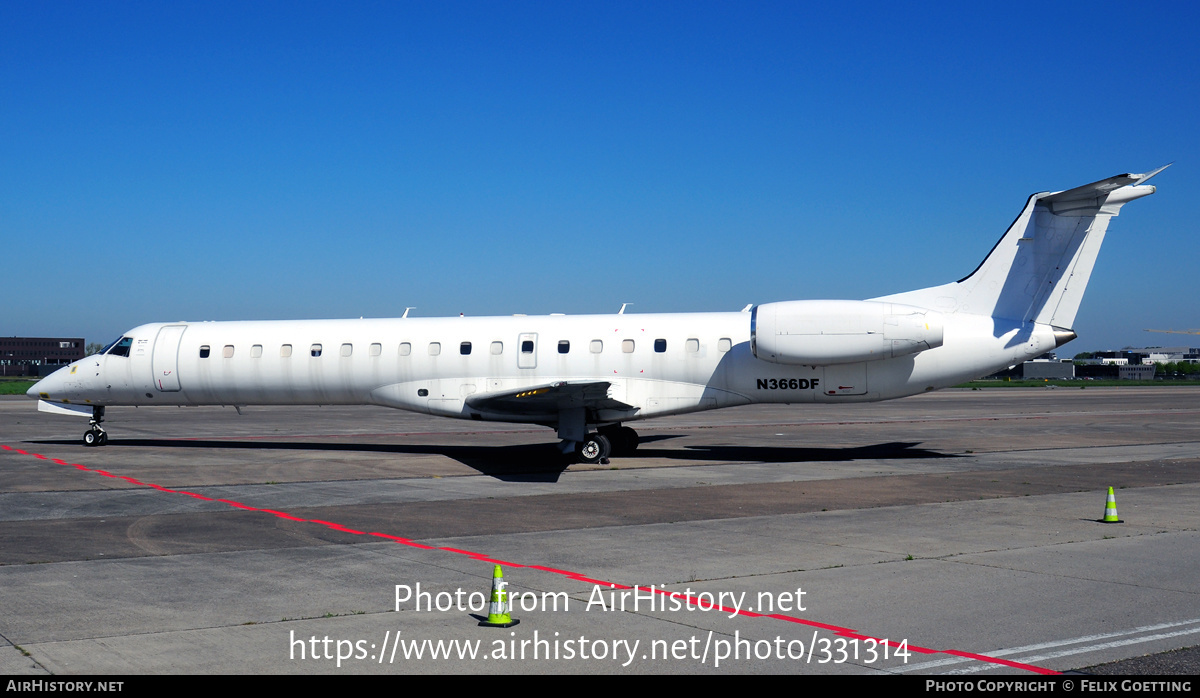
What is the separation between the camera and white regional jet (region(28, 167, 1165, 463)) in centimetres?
1916

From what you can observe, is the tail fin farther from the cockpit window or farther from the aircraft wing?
the cockpit window

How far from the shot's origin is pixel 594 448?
20281 mm

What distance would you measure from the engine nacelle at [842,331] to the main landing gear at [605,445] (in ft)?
12.8

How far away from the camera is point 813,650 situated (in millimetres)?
6684

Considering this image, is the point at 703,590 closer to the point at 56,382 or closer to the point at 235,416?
the point at 56,382

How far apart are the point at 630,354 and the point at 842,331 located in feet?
14.8

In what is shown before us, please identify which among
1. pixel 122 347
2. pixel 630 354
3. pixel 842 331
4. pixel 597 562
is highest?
pixel 842 331

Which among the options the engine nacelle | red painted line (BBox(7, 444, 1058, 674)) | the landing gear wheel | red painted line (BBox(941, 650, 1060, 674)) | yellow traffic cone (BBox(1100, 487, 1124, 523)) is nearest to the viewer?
red painted line (BBox(941, 650, 1060, 674))

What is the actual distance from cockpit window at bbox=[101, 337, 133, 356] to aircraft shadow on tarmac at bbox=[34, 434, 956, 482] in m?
2.36

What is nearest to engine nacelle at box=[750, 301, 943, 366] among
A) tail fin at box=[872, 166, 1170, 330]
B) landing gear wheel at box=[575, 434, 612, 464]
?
tail fin at box=[872, 166, 1170, 330]

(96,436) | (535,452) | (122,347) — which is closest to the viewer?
(535,452)

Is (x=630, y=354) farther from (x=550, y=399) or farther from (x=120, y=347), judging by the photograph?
(x=120, y=347)

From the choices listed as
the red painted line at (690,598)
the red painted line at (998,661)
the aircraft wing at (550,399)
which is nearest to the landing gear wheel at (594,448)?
the aircraft wing at (550,399)

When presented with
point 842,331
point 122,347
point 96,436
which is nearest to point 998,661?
point 842,331
